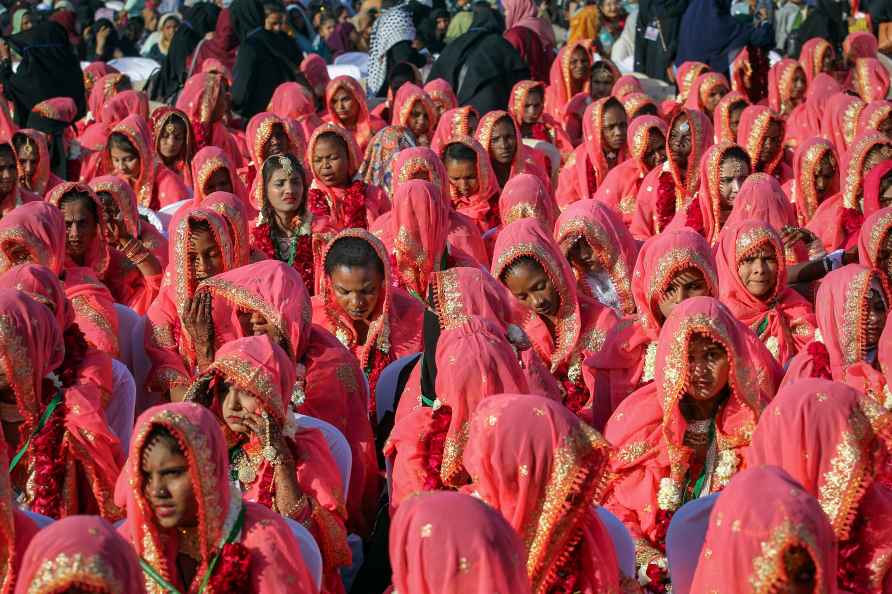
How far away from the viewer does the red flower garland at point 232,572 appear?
12.7 feet

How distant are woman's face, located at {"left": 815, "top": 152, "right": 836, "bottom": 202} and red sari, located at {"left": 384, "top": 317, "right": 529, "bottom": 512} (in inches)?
169

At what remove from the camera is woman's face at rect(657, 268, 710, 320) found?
19.9 ft

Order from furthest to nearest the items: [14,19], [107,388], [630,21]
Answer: [14,19] → [630,21] → [107,388]

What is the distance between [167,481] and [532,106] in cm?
814

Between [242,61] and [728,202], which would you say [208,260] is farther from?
Result: [242,61]

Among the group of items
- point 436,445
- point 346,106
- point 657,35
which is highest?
point 436,445

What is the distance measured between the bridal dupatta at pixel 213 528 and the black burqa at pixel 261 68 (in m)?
9.48

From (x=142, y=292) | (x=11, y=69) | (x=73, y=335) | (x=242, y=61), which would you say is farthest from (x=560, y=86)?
(x=73, y=335)

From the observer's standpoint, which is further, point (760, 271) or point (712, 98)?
point (712, 98)

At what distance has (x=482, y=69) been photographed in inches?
526

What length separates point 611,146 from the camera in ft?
35.6

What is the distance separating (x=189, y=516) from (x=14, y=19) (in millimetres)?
14725

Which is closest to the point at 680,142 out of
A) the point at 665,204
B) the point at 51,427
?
the point at 665,204

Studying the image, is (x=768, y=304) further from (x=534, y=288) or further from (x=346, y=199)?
(x=346, y=199)
